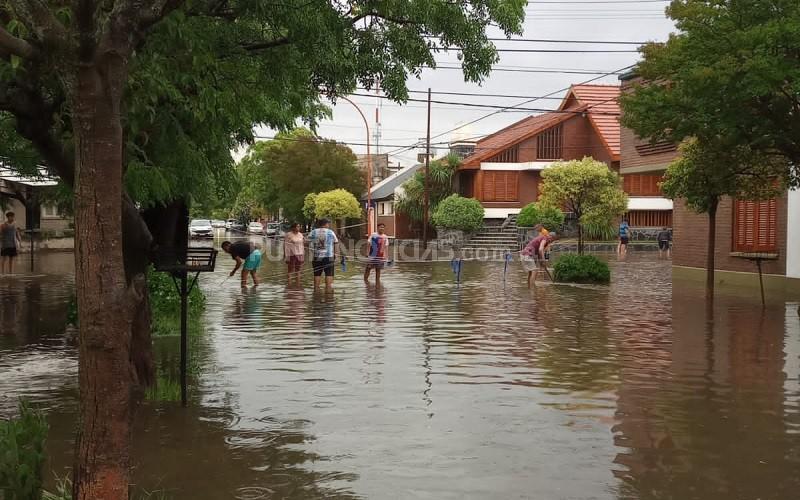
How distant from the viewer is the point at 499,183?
164ft

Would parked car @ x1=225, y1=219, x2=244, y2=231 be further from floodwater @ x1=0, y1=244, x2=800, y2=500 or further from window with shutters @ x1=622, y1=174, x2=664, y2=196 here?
floodwater @ x1=0, y1=244, x2=800, y2=500

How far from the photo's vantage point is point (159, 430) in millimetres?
7188

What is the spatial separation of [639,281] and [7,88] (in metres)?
20.9

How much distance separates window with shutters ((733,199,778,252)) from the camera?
2155 centimetres

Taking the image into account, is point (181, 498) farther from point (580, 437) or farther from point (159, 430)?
point (580, 437)

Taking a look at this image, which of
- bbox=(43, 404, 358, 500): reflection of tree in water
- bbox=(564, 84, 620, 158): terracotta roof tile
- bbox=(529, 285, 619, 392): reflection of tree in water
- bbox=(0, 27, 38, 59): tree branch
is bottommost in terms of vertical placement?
bbox=(43, 404, 358, 500): reflection of tree in water

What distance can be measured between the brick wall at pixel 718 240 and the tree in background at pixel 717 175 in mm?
3360

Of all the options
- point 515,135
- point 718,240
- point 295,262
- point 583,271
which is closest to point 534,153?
point 515,135

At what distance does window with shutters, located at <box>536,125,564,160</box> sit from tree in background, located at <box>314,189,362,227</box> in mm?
11651

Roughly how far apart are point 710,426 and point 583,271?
1542cm

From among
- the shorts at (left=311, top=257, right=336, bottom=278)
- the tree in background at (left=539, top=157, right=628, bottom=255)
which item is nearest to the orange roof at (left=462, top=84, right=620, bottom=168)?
the tree in background at (left=539, top=157, right=628, bottom=255)

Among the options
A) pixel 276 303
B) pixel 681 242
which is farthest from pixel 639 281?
pixel 276 303

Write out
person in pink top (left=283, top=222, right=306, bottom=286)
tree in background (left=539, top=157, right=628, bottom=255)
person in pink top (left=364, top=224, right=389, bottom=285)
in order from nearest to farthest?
person in pink top (left=364, top=224, right=389, bottom=285), person in pink top (left=283, top=222, right=306, bottom=286), tree in background (left=539, top=157, right=628, bottom=255)

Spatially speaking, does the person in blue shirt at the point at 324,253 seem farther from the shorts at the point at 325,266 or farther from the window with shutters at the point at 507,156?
the window with shutters at the point at 507,156
